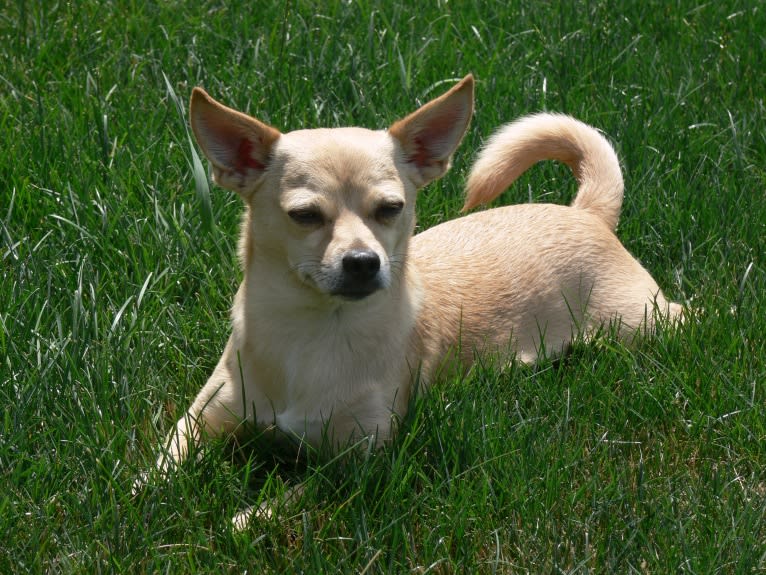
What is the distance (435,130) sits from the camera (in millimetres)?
3197

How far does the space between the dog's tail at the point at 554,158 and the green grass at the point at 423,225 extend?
0.72 feet

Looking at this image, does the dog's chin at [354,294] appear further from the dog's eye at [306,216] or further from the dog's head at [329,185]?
the dog's eye at [306,216]

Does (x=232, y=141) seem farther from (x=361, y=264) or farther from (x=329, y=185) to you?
(x=361, y=264)

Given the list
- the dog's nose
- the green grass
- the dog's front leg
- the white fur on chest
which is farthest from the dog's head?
the green grass

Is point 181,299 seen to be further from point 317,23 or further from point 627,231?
point 317,23

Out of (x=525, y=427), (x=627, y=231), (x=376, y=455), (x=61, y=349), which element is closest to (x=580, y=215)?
(x=627, y=231)

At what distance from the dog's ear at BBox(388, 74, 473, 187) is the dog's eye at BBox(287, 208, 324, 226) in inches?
14.7

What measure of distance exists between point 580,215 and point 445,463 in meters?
1.26

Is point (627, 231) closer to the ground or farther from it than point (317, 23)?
closer to the ground

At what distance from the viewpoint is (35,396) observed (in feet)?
9.68

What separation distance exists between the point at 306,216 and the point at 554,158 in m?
1.28

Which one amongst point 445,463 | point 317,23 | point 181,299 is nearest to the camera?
point 445,463

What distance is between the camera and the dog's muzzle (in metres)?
2.81

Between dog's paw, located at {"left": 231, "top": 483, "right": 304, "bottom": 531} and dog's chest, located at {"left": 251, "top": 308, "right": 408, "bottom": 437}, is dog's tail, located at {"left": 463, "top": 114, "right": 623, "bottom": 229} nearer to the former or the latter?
dog's chest, located at {"left": 251, "top": 308, "right": 408, "bottom": 437}
